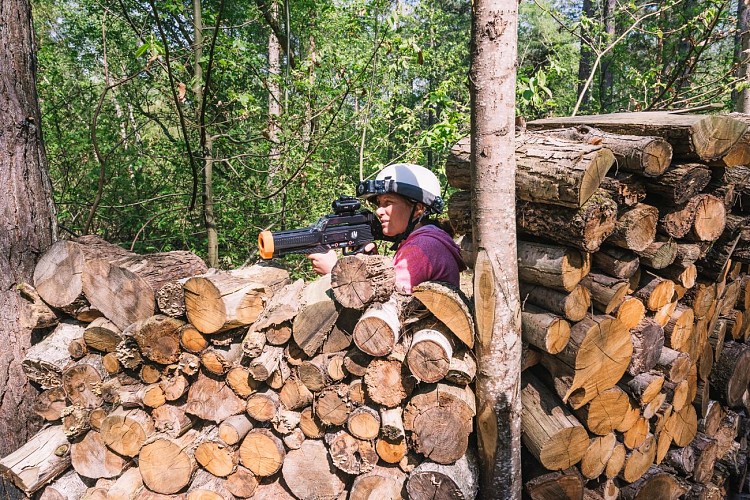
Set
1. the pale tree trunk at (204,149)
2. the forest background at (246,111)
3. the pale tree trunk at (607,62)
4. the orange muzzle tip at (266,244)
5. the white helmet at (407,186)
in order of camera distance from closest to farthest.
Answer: the orange muzzle tip at (266,244), the white helmet at (407,186), the pale tree trunk at (204,149), the forest background at (246,111), the pale tree trunk at (607,62)

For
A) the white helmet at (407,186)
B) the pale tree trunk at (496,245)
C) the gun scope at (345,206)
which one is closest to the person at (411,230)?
the white helmet at (407,186)

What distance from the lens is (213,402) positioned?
2.63 metres

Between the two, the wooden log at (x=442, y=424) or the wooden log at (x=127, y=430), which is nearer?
the wooden log at (x=442, y=424)

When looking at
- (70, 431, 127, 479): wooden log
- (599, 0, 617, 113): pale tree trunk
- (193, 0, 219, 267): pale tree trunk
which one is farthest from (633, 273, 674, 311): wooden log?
(599, 0, 617, 113): pale tree trunk

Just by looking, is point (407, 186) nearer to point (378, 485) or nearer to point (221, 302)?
point (221, 302)

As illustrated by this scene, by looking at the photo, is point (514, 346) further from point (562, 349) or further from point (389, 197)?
point (389, 197)

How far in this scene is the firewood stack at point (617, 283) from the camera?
240cm

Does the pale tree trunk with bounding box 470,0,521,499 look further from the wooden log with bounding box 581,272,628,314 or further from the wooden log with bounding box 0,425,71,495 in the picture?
the wooden log with bounding box 0,425,71,495

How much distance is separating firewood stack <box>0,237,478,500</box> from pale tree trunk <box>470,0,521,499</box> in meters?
0.11

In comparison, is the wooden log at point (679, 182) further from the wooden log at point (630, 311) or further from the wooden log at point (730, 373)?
the wooden log at point (730, 373)

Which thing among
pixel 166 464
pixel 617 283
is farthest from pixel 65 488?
pixel 617 283

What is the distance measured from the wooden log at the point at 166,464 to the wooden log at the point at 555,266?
225cm

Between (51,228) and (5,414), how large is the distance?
131 cm

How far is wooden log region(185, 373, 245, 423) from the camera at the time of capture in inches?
103
